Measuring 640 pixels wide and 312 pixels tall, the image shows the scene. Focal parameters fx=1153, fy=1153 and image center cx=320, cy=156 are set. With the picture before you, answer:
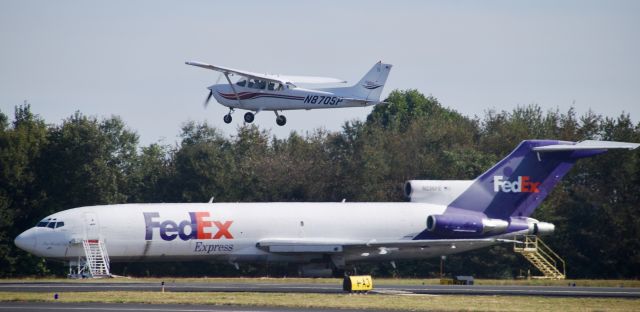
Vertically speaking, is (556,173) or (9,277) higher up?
(556,173)

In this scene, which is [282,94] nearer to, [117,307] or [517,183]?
[517,183]

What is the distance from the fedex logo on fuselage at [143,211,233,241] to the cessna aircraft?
46 millimetres

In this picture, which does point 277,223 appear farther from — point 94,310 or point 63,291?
point 94,310

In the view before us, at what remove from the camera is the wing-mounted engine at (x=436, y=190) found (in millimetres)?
57500

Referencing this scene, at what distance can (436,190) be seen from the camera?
2280 inches

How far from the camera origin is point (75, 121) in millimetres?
69688

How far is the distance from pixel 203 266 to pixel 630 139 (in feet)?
87.5

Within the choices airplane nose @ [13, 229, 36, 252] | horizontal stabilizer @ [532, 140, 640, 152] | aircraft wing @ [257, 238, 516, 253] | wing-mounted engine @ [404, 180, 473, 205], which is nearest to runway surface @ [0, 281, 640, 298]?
airplane nose @ [13, 229, 36, 252]

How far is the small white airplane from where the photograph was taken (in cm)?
5119

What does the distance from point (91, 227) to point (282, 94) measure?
1035cm

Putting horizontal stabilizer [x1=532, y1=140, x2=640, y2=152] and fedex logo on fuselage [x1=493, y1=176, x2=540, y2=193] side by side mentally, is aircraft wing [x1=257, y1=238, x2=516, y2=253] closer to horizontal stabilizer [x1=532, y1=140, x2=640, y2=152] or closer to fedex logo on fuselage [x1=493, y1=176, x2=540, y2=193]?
fedex logo on fuselage [x1=493, y1=176, x2=540, y2=193]

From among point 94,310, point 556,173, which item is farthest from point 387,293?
point 556,173

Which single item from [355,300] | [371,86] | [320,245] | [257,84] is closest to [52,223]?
[257,84]

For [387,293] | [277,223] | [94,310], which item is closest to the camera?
[94,310]
